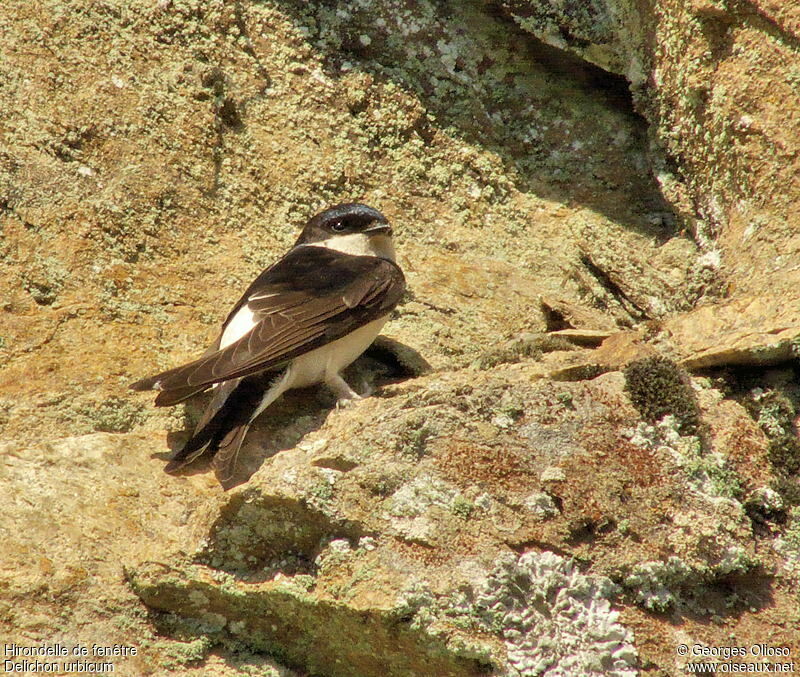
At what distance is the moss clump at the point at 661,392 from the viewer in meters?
3.95

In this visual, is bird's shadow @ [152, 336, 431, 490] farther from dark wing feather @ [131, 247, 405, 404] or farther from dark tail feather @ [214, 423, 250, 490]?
dark wing feather @ [131, 247, 405, 404]

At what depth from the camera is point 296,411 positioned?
4.64m

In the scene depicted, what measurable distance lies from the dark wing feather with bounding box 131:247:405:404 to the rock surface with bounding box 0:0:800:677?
29cm

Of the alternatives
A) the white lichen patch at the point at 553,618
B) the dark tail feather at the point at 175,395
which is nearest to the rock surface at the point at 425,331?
the white lichen patch at the point at 553,618

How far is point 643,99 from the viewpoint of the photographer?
5.51 metres

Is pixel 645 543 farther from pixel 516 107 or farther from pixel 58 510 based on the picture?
pixel 516 107

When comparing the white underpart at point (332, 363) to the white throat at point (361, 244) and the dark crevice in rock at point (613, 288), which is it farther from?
the dark crevice in rock at point (613, 288)

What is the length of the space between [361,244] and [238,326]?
92 centimetres

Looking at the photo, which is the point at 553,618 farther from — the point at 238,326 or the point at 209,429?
the point at 238,326

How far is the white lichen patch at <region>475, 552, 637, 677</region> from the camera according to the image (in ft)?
10.8

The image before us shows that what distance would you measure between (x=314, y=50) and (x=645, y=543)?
3.47 m

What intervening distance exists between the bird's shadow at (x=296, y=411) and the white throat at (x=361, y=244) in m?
0.49

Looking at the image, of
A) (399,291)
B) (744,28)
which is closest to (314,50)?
(399,291)

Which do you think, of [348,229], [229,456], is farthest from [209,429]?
[348,229]
